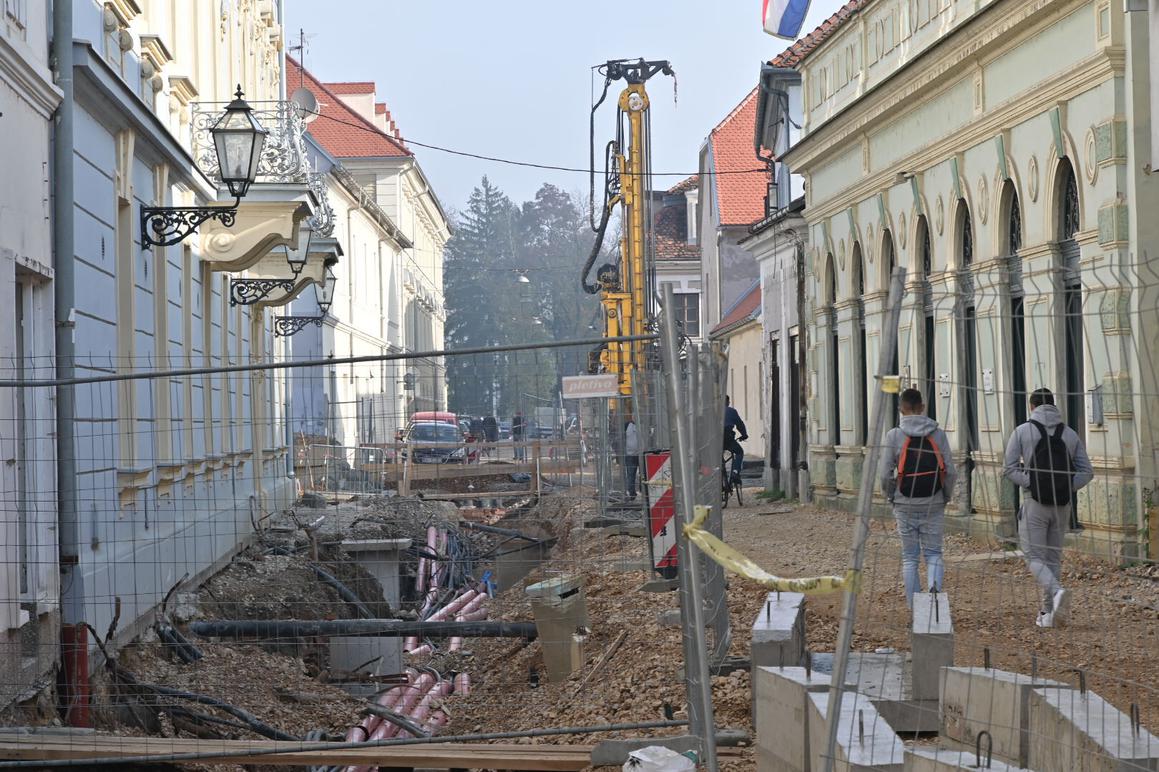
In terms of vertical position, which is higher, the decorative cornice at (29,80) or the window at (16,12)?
the window at (16,12)

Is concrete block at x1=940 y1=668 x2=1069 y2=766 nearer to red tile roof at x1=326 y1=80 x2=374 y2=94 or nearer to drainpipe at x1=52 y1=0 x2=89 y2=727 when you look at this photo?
drainpipe at x1=52 y1=0 x2=89 y2=727

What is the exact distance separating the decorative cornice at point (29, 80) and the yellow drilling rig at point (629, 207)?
1877cm

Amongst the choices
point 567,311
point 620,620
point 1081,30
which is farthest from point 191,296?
point 567,311

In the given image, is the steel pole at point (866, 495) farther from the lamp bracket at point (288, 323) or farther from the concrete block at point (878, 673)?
the lamp bracket at point (288, 323)

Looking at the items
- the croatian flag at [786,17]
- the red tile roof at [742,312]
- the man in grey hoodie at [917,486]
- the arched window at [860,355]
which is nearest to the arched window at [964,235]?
the croatian flag at [786,17]

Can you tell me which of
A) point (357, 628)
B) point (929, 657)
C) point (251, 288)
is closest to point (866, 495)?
point (929, 657)

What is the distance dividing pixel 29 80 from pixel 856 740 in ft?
22.6

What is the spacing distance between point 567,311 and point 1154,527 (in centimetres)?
7921

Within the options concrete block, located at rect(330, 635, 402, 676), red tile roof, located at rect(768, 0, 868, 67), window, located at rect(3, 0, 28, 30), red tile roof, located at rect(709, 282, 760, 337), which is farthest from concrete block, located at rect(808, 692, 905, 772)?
red tile roof, located at rect(709, 282, 760, 337)

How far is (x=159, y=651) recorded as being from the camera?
1166 centimetres

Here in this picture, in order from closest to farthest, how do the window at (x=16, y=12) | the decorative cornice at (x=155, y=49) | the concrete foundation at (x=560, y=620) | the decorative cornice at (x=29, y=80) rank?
the decorative cornice at (x=29, y=80) → the window at (x=16, y=12) → the concrete foundation at (x=560, y=620) → the decorative cornice at (x=155, y=49)

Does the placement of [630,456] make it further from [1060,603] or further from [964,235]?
[964,235]

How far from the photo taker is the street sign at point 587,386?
8664mm

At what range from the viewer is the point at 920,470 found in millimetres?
11117
